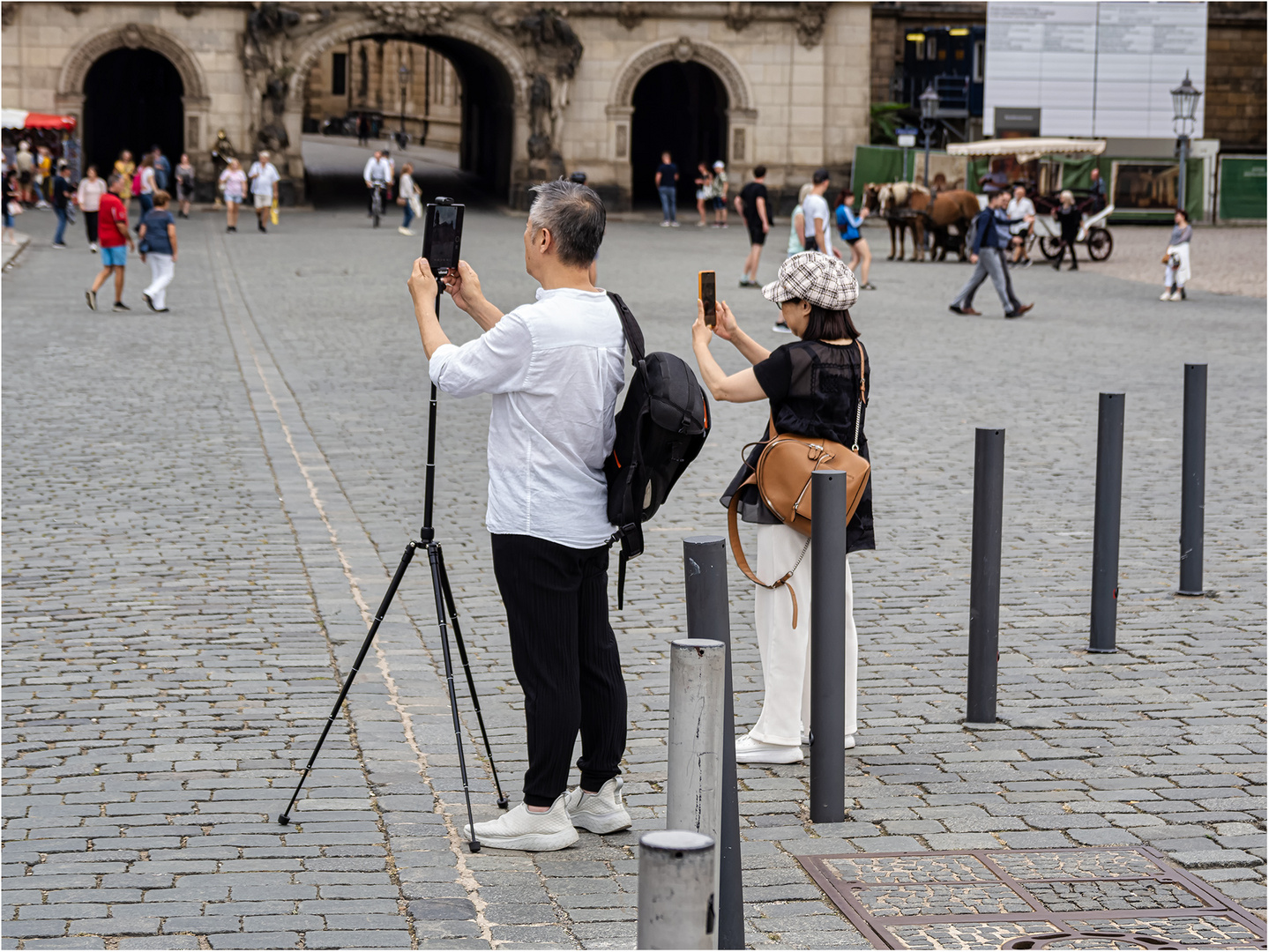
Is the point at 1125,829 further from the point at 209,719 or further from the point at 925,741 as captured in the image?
the point at 209,719

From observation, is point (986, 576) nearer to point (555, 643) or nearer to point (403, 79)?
point (555, 643)

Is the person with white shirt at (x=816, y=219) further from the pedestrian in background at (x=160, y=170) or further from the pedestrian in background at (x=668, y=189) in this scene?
the pedestrian in background at (x=668, y=189)

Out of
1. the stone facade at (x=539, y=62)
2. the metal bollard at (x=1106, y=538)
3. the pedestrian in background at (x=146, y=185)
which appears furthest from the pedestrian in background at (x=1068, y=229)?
the metal bollard at (x=1106, y=538)

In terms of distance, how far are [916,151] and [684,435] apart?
1640 inches

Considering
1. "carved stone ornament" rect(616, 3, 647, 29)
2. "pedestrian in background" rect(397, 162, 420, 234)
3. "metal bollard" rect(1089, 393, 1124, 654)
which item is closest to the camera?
"metal bollard" rect(1089, 393, 1124, 654)

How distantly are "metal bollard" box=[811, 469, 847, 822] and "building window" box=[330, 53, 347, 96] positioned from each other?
8979 cm

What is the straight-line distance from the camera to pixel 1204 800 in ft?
16.3

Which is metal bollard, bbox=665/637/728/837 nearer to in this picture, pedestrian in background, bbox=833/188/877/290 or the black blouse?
the black blouse

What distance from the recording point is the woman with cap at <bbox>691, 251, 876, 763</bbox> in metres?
5.21

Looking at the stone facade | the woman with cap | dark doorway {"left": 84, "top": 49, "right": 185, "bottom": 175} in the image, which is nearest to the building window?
dark doorway {"left": 84, "top": 49, "right": 185, "bottom": 175}

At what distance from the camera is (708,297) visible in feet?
16.4

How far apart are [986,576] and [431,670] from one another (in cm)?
207

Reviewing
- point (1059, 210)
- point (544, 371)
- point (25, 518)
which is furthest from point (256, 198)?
point (544, 371)

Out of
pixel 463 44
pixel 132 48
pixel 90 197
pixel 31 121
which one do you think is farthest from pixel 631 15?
pixel 90 197
